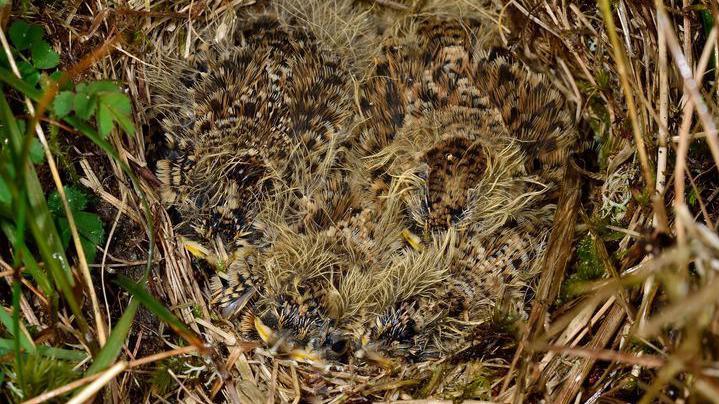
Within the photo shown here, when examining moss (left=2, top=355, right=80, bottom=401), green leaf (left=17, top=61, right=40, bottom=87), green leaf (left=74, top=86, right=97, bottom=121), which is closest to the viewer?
moss (left=2, top=355, right=80, bottom=401)

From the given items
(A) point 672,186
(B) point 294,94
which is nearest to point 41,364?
(B) point 294,94

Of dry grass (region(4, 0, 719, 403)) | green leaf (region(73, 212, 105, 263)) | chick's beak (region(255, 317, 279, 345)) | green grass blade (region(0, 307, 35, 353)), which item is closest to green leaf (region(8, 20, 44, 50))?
dry grass (region(4, 0, 719, 403))

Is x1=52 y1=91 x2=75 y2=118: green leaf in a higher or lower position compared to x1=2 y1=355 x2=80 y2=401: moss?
higher

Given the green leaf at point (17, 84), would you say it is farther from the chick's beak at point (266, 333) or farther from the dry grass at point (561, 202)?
the chick's beak at point (266, 333)

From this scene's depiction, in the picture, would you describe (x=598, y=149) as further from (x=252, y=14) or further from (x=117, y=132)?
(x=117, y=132)

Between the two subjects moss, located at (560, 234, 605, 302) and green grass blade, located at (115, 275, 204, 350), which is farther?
moss, located at (560, 234, 605, 302)

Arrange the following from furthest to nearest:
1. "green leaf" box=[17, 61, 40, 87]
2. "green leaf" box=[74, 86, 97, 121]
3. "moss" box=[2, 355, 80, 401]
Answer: "green leaf" box=[17, 61, 40, 87]
"green leaf" box=[74, 86, 97, 121]
"moss" box=[2, 355, 80, 401]

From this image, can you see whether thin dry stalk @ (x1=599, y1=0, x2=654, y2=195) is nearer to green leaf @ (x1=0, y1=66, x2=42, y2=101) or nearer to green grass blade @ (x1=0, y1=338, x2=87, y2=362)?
green leaf @ (x1=0, y1=66, x2=42, y2=101)

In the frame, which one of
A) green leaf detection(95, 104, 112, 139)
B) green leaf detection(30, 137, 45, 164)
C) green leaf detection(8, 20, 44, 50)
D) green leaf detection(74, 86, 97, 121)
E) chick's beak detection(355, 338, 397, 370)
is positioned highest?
green leaf detection(8, 20, 44, 50)
